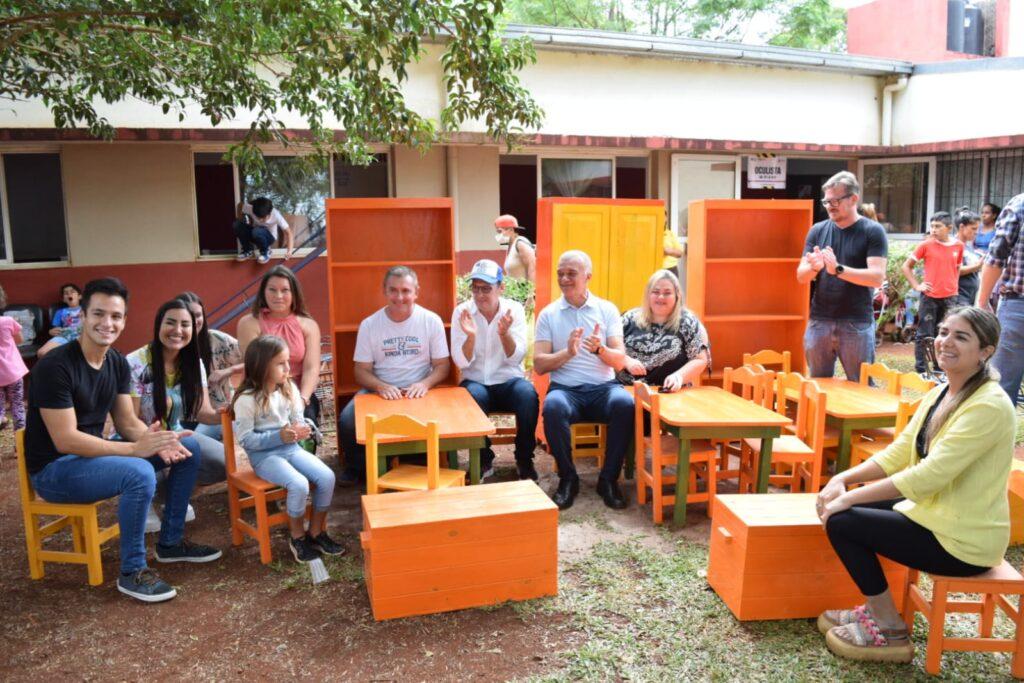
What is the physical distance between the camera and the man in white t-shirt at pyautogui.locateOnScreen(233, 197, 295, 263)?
360 inches

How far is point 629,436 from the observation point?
4.80 m

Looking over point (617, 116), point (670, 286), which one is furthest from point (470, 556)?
point (617, 116)

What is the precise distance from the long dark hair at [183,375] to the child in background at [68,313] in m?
4.74

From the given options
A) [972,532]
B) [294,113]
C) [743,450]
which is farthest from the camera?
[294,113]

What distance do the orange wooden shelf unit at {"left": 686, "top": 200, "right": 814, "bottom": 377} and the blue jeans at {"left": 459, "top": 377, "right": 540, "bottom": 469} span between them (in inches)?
74.7

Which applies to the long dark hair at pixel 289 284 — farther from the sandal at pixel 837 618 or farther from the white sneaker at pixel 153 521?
the sandal at pixel 837 618

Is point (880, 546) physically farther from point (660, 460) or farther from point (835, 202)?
point (835, 202)

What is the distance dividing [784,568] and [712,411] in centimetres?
129

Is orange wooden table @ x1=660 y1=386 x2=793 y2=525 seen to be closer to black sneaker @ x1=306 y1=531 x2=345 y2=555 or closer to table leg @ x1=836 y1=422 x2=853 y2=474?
table leg @ x1=836 y1=422 x2=853 y2=474

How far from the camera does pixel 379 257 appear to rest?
5781 mm

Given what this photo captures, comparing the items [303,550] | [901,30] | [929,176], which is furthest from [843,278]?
[901,30]

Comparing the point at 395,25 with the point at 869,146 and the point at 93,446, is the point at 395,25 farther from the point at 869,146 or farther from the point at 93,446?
the point at 869,146

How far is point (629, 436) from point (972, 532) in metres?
2.28

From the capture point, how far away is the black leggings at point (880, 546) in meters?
2.75
